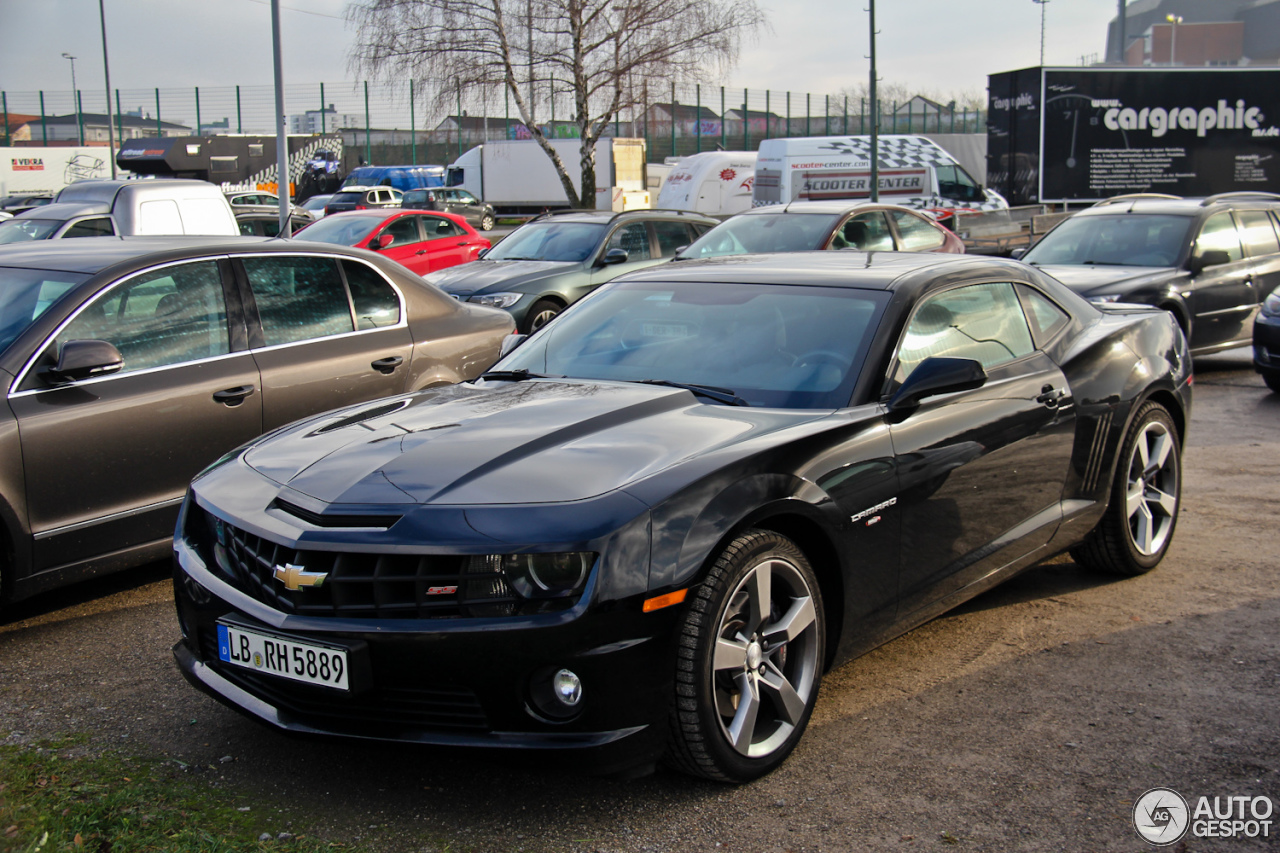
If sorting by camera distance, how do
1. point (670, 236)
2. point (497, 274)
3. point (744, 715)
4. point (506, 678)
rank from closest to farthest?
1. point (506, 678)
2. point (744, 715)
3. point (497, 274)
4. point (670, 236)

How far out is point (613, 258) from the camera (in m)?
12.3

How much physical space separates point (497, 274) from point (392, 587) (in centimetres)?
941

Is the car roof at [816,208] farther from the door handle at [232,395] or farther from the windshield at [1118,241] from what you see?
the door handle at [232,395]

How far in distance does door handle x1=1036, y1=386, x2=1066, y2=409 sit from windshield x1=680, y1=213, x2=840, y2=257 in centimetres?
655

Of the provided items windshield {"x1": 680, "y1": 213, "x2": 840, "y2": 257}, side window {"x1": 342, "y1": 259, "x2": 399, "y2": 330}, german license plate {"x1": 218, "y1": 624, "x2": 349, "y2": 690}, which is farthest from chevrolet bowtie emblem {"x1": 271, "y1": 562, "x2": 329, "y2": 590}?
windshield {"x1": 680, "y1": 213, "x2": 840, "y2": 257}

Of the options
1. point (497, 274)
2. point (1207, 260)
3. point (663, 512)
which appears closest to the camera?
point (663, 512)

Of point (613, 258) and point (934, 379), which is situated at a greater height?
point (613, 258)

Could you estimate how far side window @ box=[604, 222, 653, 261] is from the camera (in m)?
12.7

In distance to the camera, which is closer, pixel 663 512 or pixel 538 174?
pixel 663 512

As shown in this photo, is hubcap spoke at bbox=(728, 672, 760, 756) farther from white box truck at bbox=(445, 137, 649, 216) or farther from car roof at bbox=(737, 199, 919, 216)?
white box truck at bbox=(445, 137, 649, 216)

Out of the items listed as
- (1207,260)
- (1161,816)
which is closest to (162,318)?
(1161,816)

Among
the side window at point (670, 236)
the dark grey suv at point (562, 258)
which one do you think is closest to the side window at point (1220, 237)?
the dark grey suv at point (562, 258)

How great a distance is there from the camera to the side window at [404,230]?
16170mm

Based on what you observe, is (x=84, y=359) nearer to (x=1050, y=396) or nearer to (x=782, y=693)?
(x=782, y=693)
